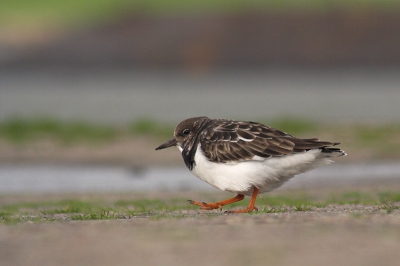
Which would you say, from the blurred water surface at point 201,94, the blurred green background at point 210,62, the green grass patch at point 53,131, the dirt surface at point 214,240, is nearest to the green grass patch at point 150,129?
the green grass patch at point 53,131

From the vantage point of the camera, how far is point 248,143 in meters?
10.7

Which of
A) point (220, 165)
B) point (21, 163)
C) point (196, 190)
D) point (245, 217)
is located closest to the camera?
point (245, 217)

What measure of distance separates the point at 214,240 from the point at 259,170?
2.68 meters

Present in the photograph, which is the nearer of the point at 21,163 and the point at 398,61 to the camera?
the point at 21,163

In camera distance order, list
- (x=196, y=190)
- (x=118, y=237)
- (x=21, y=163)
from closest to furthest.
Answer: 1. (x=118, y=237)
2. (x=196, y=190)
3. (x=21, y=163)

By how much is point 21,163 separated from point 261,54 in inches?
719

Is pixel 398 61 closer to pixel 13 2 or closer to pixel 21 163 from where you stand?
pixel 21 163

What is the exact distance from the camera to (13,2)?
5631 centimetres

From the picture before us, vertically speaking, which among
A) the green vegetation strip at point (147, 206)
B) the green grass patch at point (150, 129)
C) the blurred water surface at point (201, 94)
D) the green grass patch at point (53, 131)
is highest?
the blurred water surface at point (201, 94)

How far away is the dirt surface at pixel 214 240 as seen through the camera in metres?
7.28

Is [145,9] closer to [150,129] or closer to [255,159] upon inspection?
[150,129]

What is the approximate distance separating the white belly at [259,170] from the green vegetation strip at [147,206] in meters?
0.35

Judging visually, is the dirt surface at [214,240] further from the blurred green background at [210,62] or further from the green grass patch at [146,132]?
the blurred green background at [210,62]

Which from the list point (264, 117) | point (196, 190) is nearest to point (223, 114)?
point (264, 117)
